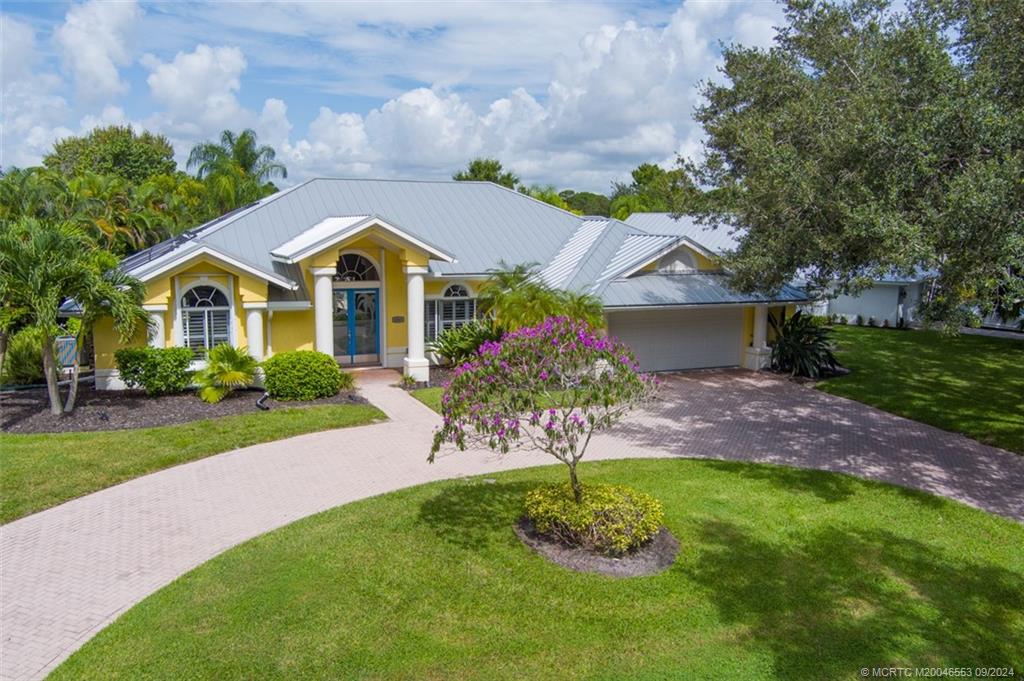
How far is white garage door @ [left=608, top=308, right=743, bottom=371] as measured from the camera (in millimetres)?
21147

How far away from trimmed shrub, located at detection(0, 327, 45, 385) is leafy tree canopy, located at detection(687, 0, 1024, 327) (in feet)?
57.1

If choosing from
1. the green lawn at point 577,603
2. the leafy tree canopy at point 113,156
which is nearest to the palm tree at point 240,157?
the leafy tree canopy at point 113,156

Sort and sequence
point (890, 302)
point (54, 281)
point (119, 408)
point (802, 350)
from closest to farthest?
point (54, 281) → point (119, 408) → point (802, 350) → point (890, 302)

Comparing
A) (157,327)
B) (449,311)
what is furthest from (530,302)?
(157,327)

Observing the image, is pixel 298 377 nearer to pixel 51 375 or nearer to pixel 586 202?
pixel 51 375

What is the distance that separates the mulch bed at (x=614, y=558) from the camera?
8.83 metres

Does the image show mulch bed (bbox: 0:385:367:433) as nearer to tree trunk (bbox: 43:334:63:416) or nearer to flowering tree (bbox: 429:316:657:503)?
tree trunk (bbox: 43:334:63:416)

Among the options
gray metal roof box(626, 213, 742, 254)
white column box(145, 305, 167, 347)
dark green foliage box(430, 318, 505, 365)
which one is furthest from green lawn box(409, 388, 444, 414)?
gray metal roof box(626, 213, 742, 254)

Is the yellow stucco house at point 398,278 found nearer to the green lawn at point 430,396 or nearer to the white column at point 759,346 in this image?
the white column at point 759,346

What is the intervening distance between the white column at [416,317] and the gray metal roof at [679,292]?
190 inches

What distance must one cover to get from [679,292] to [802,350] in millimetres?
4180

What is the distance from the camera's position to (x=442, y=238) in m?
22.5

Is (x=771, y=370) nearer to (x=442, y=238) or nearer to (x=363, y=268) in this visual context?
(x=442, y=238)

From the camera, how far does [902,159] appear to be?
11539 millimetres
